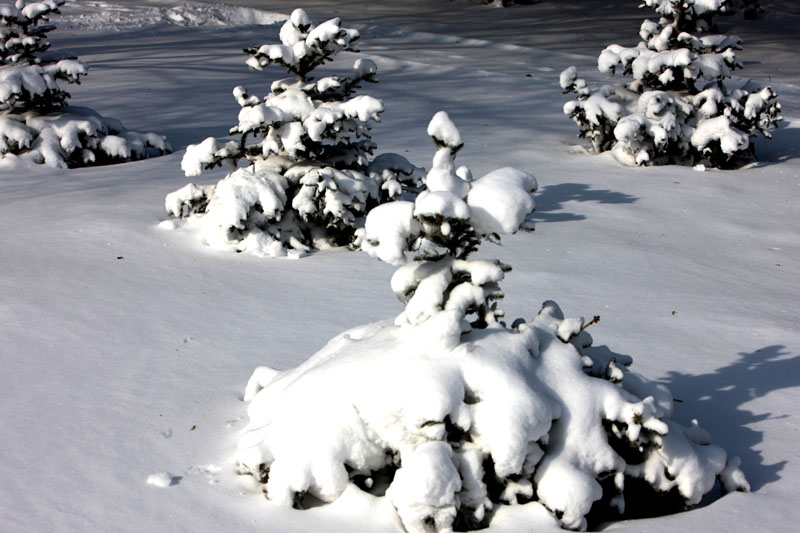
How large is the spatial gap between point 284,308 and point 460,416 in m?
2.26

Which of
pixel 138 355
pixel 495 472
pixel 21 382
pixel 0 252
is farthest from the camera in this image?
pixel 0 252

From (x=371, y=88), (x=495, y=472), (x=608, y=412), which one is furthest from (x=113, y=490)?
(x=371, y=88)

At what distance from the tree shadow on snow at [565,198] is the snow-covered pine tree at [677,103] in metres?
0.81

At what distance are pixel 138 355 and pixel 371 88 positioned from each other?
27.5 ft

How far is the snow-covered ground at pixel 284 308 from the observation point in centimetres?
310

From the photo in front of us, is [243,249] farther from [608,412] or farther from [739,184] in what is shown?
[739,184]

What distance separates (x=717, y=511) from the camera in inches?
118

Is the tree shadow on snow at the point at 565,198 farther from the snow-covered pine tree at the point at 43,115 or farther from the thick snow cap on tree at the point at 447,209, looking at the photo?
the snow-covered pine tree at the point at 43,115

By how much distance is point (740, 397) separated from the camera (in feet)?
12.9

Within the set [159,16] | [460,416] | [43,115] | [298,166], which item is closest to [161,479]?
[460,416]

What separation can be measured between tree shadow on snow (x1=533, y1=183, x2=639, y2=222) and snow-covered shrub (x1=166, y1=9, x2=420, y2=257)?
1.27m

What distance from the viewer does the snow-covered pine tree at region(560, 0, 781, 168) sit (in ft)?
26.9

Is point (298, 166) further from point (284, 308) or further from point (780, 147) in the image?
point (780, 147)

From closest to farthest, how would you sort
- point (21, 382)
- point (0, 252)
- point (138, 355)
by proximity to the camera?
1. point (21, 382)
2. point (138, 355)
3. point (0, 252)
